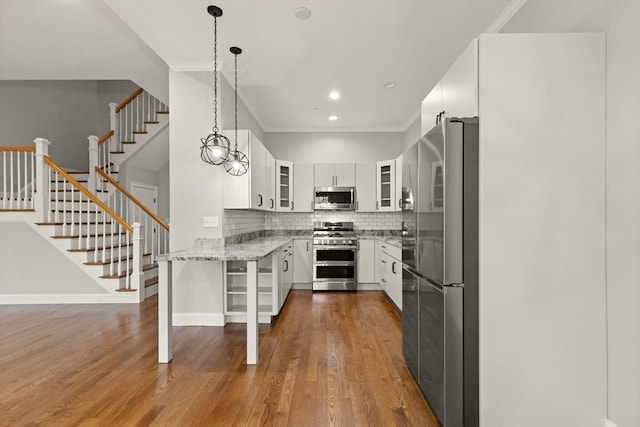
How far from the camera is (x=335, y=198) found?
223 inches

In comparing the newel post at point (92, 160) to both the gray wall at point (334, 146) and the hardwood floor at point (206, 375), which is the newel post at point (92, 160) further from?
the gray wall at point (334, 146)

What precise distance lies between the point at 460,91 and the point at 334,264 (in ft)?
12.5

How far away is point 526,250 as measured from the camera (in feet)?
5.55

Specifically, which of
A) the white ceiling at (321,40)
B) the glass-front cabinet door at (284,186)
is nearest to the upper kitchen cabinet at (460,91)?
the white ceiling at (321,40)

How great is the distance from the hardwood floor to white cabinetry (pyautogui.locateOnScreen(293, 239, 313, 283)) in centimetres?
151

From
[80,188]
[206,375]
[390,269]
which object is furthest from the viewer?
[80,188]

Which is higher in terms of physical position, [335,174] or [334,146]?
[334,146]

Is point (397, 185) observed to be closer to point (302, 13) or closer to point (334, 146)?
point (334, 146)

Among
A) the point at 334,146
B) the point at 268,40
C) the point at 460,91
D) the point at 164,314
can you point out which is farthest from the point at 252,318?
the point at 334,146

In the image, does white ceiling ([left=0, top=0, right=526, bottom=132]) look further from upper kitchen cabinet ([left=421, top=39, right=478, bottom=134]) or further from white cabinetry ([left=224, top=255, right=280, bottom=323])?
white cabinetry ([left=224, top=255, right=280, bottom=323])

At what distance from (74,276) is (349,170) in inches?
178

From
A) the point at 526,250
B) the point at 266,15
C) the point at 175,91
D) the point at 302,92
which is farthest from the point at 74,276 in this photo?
the point at 526,250

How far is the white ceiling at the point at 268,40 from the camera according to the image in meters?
2.59

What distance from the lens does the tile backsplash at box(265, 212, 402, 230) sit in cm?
599
